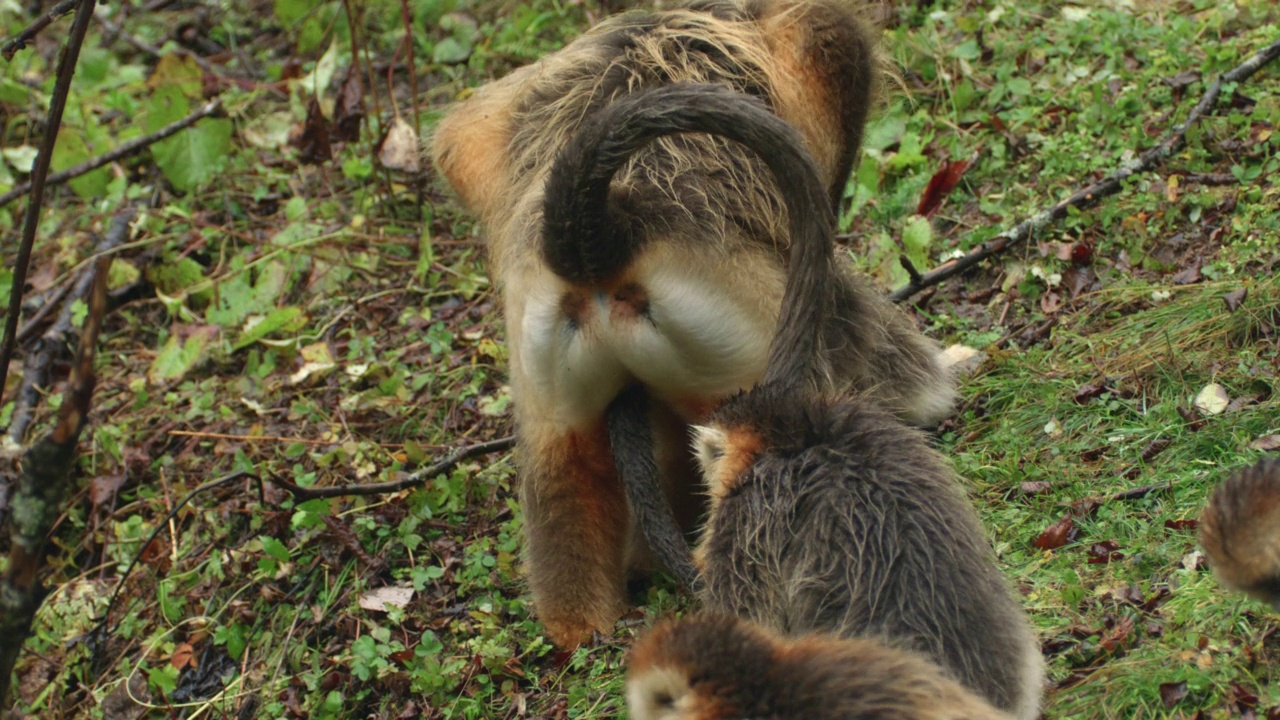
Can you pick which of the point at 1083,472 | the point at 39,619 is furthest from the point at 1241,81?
the point at 39,619

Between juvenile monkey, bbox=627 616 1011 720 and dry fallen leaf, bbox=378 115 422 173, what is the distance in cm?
445

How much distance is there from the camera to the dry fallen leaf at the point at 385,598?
184 inches

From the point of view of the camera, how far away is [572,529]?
4.08 m

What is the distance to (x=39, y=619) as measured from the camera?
532cm

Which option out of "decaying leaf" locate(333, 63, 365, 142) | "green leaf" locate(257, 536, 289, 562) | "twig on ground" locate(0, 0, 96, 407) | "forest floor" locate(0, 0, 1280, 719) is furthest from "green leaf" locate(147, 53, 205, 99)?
"twig on ground" locate(0, 0, 96, 407)

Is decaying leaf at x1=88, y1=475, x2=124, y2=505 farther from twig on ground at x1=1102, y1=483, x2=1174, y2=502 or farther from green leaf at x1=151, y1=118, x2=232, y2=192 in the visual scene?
twig on ground at x1=1102, y1=483, x2=1174, y2=502

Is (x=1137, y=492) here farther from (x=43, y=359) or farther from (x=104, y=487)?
(x=43, y=359)

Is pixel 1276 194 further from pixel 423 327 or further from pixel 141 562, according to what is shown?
→ pixel 141 562

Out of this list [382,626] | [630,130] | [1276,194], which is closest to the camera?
[630,130]

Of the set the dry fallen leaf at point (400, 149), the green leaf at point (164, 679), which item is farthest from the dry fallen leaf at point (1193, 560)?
the dry fallen leaf at point (400, 149)

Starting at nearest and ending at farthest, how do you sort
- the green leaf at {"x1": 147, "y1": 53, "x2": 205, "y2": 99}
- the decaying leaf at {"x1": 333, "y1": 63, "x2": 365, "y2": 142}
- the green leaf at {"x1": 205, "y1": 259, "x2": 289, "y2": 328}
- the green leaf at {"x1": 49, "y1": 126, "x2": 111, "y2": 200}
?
the green leaf at {"x1": 205, "y1": 259, "x2": 289, "y2": 328} → the decaying leaf at {"x1": 333, "y1": 63, "x2": 365, "y2": 142} → the green leaf at {"x1": 49, "y1": 126, "x2": 111, "y2": 200} → the green leaf at {"x1": 147, "y1": 53, "x2": 205, "y2": 99}

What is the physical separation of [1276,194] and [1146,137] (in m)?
0.74

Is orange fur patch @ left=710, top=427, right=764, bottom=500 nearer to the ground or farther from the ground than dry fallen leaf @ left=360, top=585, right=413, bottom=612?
farther from the ground

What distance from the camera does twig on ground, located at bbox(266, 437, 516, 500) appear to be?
4.77 meters
